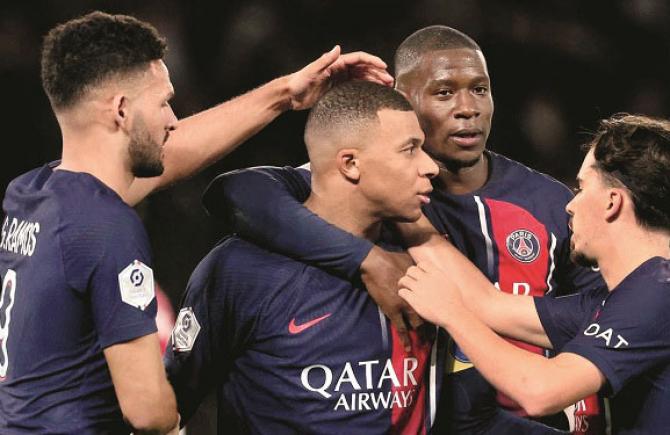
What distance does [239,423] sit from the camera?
2.92m

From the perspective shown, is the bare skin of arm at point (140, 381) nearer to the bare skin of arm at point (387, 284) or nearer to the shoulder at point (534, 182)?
the bare skin of arm at point (387, 284)

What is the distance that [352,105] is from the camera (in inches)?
117

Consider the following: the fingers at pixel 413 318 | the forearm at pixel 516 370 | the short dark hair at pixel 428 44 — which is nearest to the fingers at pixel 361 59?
the short dark hair at pixel 428 44

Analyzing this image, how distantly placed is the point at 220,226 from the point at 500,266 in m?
2.35

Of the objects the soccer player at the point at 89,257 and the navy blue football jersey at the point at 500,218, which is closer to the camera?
the soccer player at the point at 89,257

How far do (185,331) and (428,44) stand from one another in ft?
4.19

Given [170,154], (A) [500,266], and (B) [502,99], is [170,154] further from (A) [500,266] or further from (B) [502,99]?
(B) [502,99]

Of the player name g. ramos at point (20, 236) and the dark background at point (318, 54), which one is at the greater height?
the player name g. ramos at point (20, 236)

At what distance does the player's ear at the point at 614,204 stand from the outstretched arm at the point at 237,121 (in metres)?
0.79

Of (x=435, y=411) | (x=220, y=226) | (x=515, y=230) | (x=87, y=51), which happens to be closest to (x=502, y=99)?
(x=220, y=226)

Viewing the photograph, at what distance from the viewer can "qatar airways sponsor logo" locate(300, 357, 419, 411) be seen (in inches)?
112

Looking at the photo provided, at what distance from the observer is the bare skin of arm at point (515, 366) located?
2.57m

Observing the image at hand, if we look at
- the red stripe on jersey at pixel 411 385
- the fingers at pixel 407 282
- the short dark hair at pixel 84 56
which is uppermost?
A: the short dark hair at pixel 84 56

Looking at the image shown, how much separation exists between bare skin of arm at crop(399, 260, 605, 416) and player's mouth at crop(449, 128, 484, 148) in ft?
2.37
